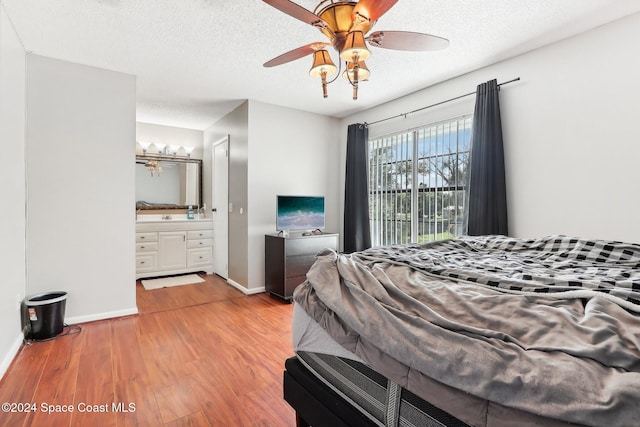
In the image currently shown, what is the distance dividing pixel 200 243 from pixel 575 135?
16.6 ft

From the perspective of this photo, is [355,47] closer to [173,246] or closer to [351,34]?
[351,34]

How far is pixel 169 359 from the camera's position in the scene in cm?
242

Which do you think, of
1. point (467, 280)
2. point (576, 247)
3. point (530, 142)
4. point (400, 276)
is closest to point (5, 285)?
point (400, 276)

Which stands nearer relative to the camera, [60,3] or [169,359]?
[60,3]

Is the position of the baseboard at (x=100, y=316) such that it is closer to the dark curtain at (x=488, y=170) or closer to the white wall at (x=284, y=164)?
the white wall at (x=284, y=164)

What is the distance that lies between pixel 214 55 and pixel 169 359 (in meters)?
2.61

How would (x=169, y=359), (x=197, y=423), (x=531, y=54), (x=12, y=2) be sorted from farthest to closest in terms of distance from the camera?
(x=531, y=54), (x=169, y=359), (x=12, y=2), (x=197, y=423)

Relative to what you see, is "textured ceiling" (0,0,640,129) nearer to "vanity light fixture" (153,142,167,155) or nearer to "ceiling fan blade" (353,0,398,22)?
"ceiling fan blade" (353,0,398,22)

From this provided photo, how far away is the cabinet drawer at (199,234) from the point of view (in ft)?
17.1

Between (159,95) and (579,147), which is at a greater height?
(159,95)

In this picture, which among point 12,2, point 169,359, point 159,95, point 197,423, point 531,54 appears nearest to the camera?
point 197,423

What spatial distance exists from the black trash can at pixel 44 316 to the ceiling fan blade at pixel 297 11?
3012mm

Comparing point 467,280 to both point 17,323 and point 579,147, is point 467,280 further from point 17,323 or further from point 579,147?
point 17,323

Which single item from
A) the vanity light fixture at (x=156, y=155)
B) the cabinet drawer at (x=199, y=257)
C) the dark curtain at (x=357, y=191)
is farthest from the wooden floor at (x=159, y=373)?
the vanity light fixture at (x=156, y=155)
